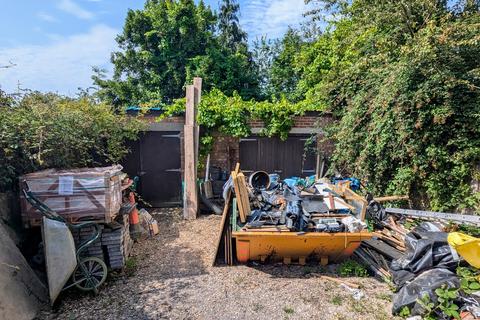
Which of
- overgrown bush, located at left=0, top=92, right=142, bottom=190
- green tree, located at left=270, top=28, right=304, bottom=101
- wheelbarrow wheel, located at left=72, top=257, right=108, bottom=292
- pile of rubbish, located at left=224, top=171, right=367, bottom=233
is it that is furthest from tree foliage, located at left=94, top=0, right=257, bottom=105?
wheelbarrow wheel, located at left=72, top=257, right=108, bottom=292

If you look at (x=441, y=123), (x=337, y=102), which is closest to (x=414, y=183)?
(x=441, y=123)

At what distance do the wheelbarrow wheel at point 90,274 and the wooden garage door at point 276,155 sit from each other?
177 inches

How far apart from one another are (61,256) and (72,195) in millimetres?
822

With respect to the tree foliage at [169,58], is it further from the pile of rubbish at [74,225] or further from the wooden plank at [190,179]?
the pile of rubbish at [74,225]

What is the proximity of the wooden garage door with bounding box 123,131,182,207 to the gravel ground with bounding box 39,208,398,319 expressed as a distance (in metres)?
2.77

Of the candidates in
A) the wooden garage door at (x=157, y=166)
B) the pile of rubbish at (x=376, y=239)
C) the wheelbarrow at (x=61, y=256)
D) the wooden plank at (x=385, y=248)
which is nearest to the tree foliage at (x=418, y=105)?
the pile of rubbish at (x=376, y=239)

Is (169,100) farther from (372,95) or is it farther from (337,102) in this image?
(372,95)

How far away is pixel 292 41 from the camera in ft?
50.9

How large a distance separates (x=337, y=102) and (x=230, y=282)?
557cm

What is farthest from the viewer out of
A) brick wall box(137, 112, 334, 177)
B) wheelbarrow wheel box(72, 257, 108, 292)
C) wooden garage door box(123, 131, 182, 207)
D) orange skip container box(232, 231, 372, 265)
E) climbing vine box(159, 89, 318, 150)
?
brick wall box(137, 112, 334, 177)

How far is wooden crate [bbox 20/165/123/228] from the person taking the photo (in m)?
3.52

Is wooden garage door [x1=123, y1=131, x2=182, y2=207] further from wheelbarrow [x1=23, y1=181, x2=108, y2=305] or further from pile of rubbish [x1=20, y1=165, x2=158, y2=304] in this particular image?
wheelbarrow [x1=23, y1=181, x2=108, y2=305]

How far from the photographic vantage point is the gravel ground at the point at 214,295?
3.11 meters

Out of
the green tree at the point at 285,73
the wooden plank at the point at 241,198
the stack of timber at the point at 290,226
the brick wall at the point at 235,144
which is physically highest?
the green tree at the point at 285,73
